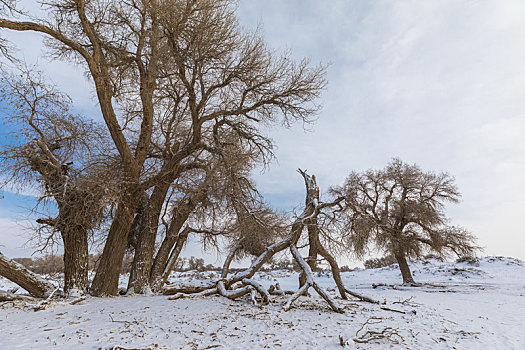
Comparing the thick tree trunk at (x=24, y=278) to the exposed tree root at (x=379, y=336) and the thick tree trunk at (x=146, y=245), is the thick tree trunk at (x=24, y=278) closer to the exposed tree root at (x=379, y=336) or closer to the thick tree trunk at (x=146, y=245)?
the thick tree trunk at (x=146, y=245)

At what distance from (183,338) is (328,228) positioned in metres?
4.88

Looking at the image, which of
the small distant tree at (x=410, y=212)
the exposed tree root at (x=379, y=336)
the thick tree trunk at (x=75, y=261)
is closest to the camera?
the exposed tree root at (x=379, y=336)

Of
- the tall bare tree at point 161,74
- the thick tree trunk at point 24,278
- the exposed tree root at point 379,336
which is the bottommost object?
the exposed tree root at point 379,336

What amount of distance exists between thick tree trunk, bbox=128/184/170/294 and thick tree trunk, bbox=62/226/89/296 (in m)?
1.47

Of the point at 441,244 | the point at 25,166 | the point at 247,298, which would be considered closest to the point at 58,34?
the point at 25,166

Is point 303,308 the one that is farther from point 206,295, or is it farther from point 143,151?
point 143,151

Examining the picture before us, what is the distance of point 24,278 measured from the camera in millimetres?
7543

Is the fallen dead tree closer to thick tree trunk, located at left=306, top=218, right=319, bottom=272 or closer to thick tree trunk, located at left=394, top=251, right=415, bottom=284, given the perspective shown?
thick tree trunk, located at left=306, top=218, right=319, bottom=272

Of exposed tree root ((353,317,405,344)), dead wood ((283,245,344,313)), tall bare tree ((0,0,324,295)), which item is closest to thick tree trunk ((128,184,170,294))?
tall bare tree ((0,0,324,295))

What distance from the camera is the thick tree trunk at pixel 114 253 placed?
26.6 ft

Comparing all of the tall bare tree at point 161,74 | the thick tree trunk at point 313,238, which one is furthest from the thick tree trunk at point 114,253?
the thick tree trunk at point 313,238

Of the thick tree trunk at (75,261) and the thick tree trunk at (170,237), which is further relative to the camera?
the thick tree trunk at (170,237)

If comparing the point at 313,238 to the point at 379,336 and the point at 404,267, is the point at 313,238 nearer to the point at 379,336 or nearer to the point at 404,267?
the point at 379,336

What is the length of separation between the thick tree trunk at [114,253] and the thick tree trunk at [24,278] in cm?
113
